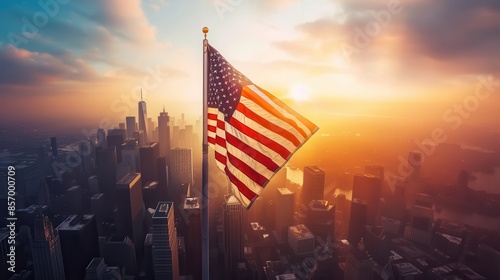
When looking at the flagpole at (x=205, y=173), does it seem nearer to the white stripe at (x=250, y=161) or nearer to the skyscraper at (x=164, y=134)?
the white stripe at (x=250, y=161)

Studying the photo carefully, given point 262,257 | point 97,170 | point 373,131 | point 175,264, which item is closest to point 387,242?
point 262,257

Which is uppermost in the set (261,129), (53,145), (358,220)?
(261,129)

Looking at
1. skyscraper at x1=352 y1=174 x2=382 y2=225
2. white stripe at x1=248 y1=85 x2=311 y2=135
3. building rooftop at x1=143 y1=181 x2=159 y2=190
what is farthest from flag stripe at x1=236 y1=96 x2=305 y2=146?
skyscraper at x1=352 y1=174 x2=382 y2=225

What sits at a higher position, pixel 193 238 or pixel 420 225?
pixel 193 238

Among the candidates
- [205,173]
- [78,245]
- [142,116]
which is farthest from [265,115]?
[142,116]

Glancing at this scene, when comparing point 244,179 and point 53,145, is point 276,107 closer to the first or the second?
point 244,179

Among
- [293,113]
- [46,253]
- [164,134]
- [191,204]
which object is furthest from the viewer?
[164,134]

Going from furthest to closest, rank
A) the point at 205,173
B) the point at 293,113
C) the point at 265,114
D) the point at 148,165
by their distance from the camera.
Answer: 1. the point at 148,165
2. the point at 293,113
3. the point at 265,114
4. the point at 205,173
